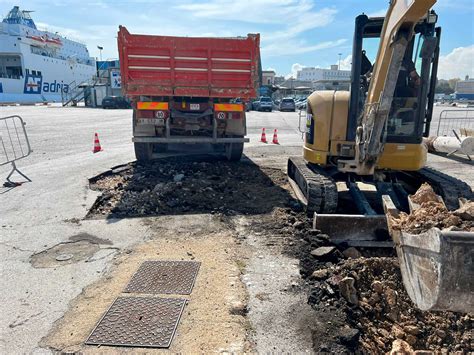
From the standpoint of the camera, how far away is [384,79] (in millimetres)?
4605

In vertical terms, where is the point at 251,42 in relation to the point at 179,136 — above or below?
above

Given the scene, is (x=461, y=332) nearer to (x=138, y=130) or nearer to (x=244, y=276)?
(x=244, y=276)

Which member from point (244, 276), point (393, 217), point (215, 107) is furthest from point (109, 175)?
point (393, 217)

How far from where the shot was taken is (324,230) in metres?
4.79

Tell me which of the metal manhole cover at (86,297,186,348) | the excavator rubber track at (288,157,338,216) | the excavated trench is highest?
the excavator rubber track at (288,157,338,216)

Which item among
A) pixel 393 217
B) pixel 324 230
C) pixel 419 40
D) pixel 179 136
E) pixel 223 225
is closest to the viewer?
pixel 393 217

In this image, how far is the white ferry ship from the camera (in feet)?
170

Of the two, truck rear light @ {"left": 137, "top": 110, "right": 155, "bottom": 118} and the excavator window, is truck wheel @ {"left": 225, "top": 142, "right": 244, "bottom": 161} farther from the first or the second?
the excavator window

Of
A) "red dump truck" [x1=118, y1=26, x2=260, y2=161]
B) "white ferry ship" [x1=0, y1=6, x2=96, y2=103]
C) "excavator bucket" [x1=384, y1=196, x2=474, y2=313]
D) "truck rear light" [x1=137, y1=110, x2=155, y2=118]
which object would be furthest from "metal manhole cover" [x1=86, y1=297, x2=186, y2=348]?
"white ferry ship" [x1=0, y1=6, x2=96, y2=103]

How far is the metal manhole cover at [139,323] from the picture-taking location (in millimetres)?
2967

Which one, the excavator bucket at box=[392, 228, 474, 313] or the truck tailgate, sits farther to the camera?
the truck tailgate

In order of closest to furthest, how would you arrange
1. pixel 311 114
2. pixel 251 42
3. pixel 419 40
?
pixel 419 40 → pixel 311 114 → pixel 251 42

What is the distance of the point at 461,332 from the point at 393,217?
1170 millimetres

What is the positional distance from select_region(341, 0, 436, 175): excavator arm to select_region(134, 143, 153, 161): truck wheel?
19.6ft
